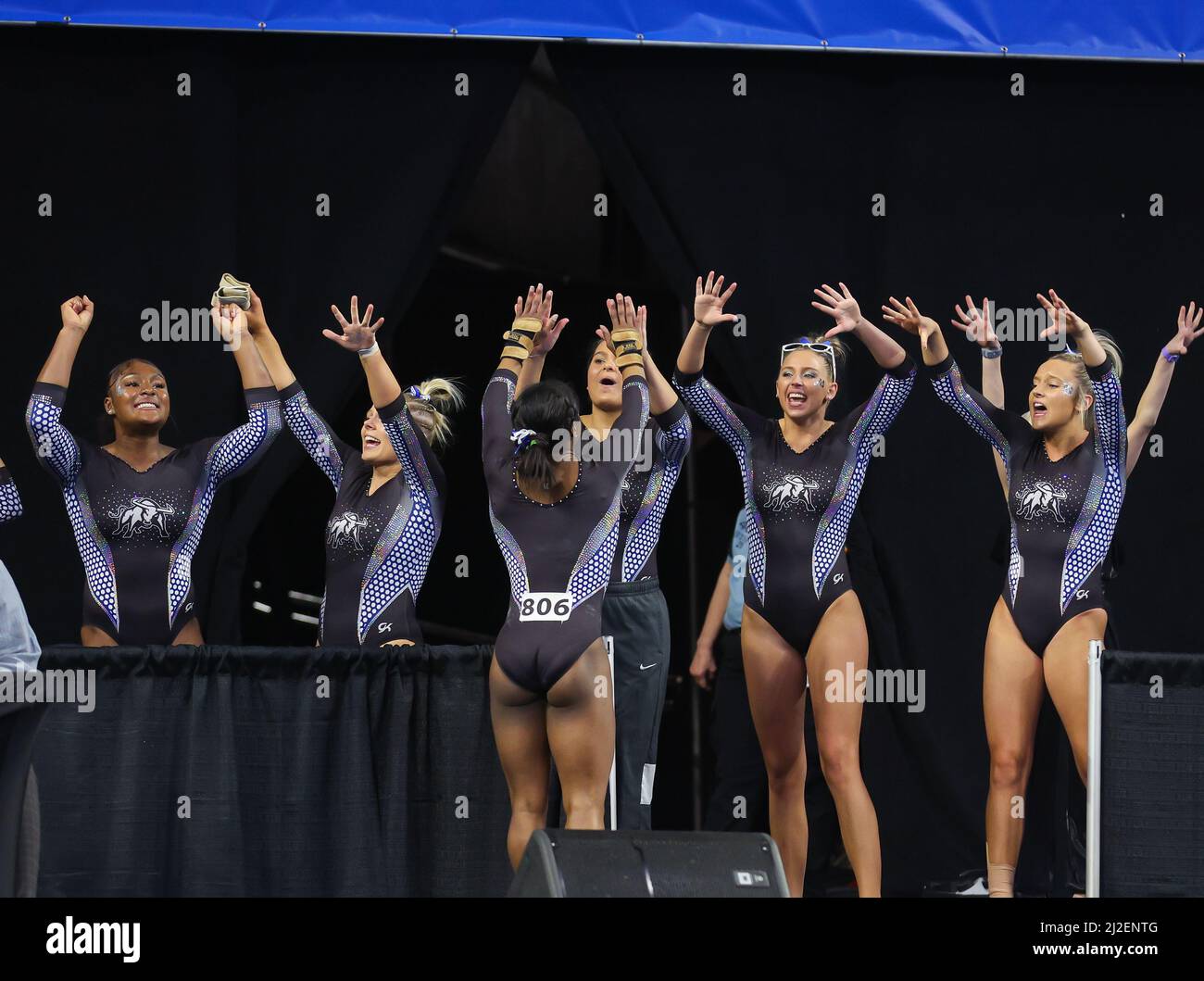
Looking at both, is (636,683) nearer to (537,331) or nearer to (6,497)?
(537,331)

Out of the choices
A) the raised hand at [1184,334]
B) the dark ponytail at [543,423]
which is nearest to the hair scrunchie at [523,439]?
the dark ponytail at [543,423]

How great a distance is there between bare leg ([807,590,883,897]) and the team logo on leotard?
1.63 m

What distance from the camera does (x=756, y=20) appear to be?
676 centimetres

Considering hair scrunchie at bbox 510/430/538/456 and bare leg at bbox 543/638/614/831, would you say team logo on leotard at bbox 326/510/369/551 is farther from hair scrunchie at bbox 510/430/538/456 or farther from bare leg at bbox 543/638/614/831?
bare leg at bbox 543/638/614/831

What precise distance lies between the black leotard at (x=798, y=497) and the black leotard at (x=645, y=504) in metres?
0.20

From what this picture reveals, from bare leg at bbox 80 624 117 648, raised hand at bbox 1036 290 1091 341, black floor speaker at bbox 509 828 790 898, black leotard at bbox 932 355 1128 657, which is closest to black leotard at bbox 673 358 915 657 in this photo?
black leotard at bbox 932 355 1128 657

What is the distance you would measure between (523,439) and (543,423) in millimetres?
74

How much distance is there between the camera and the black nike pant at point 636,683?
6.00 metres

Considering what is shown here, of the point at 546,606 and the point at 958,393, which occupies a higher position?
the point at 958,393

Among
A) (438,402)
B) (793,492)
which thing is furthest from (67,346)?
(793,492)

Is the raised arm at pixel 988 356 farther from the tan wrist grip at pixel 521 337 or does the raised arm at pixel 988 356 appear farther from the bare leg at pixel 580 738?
the bare leg at pixel 580 738
